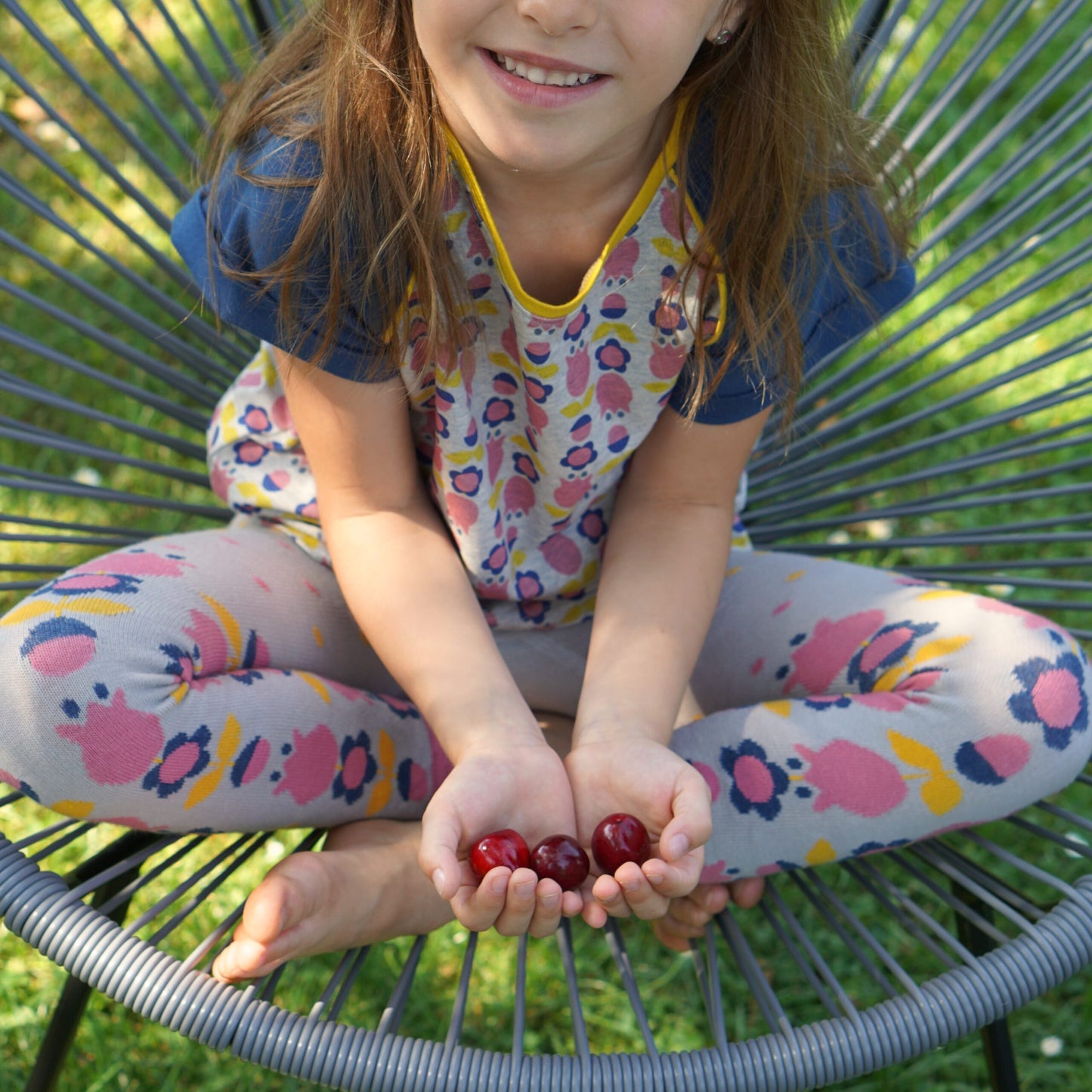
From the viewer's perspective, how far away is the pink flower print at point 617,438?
1.08 m

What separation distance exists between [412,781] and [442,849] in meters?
0.29

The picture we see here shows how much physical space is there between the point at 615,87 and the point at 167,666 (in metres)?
0.50

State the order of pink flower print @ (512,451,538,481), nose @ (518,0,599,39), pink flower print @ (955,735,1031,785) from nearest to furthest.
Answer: nose @ (518,0,599,39) < pink flower print @ (955,735,1031,785) < pink flower print @ (512,451,538,481)

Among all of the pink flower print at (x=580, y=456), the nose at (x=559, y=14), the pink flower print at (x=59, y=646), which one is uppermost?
the nose at (x=559, y=14)

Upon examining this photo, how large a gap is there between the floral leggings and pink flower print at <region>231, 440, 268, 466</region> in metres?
0.07

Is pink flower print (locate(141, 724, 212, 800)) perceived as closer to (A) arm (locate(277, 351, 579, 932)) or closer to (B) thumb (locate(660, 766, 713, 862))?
(A) arm (locate(277, 351, 579, 932))

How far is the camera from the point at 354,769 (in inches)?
41.6

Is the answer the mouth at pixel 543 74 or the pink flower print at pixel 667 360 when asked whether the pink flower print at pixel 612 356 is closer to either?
the pink flower print at pixel 667 360

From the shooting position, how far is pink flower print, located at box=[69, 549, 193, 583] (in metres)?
1.01

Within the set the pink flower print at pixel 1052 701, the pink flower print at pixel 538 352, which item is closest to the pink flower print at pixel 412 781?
the pink flower print at pixel 538 352

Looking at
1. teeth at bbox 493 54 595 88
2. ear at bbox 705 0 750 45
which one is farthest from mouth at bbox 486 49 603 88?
ear at bbox 705 0 750 45

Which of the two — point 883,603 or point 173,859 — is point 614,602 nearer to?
point 883,603

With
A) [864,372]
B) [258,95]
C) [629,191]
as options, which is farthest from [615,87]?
[864,372]

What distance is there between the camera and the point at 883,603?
3.66 feet
